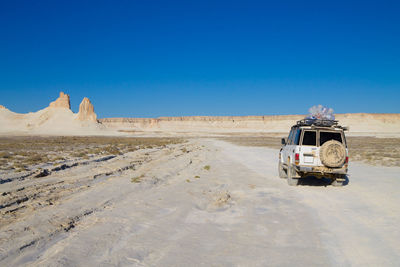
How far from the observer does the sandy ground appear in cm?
489

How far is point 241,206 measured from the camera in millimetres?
8484

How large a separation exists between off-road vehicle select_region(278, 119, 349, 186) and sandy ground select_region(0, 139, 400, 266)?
69cm

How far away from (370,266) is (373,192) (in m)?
6.97

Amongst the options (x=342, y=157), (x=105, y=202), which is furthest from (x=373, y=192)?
(x=105, y=202)

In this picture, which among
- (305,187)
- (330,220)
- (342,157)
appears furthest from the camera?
(305,187)

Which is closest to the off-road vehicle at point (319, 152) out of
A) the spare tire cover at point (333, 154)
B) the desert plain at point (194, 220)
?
the spare tire cover at point (333, 154)

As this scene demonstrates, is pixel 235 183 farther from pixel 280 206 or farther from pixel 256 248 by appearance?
pixel 256 248

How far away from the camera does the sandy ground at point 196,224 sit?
16.1 ft

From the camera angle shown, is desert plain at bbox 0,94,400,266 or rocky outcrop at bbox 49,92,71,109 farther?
rocky outcrop at bbox 49,92,71,109

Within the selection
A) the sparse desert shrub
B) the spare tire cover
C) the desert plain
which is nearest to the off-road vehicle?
the spare tire cover

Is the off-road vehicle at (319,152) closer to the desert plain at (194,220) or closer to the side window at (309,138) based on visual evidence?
the side window at (309,138)

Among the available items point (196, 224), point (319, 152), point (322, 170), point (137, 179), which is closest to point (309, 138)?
point (319, 152)

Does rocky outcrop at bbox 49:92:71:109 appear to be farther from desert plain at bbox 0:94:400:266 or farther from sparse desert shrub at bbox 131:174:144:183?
sparse desert shrub at bbox 131:174:144:183

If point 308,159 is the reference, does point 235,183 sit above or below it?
below
